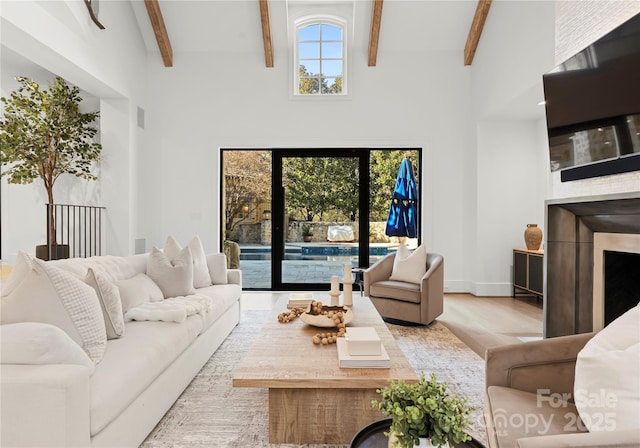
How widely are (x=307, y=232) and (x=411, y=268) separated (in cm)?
224

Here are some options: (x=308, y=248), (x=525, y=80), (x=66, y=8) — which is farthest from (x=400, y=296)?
(x=66, y=8)

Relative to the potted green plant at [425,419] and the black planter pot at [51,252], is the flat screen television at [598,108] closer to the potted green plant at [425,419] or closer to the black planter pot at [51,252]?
the potted green plant at [425,419]

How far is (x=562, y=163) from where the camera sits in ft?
10.9

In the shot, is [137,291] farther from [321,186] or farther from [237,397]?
[321,186]

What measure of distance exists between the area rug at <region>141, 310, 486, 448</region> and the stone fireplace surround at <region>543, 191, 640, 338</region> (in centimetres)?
78

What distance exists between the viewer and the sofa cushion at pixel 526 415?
1286 millimetres

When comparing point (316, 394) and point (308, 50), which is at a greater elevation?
point (308, 50)

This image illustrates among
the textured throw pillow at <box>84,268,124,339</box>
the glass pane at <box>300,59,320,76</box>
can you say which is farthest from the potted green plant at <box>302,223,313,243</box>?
the textured throw pillow at <box>84,268,124,339</box>

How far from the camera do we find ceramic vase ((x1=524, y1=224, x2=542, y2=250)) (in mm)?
5258

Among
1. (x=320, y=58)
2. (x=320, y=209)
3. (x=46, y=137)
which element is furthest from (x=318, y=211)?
(x=46, y=137)

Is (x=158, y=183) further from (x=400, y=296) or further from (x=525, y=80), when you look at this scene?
(x=525, y=80)

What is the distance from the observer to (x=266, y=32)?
18.4ft

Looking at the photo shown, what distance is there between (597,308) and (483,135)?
11.2ft

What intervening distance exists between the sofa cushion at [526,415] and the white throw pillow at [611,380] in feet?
0.37
